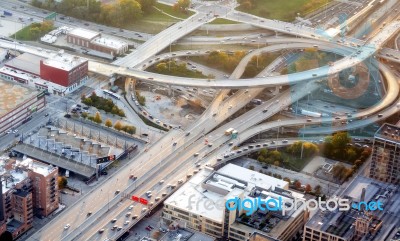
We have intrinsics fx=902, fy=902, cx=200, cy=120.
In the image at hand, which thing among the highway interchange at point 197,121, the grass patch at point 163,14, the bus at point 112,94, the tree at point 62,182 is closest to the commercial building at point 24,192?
the highway interchange at point 197,121

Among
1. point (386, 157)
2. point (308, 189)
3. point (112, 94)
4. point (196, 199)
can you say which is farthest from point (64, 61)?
point (386, 157)

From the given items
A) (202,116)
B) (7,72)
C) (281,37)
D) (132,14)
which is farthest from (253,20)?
(7,72)

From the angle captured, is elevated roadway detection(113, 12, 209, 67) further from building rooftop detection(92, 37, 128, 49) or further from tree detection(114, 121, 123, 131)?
tree detection(114, 121, 123, 131)

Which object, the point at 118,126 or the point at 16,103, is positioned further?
the point at 16,103

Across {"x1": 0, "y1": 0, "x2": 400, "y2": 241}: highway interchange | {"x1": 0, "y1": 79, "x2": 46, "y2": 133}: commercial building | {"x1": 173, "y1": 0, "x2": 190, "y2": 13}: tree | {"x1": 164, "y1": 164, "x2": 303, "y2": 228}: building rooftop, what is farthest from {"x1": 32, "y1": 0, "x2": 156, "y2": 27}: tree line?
{"x1": 164, "y1": 164, "x2": 303, "y2": 228}: building rooftop

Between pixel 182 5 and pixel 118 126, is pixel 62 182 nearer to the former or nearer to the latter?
pixel 118 126

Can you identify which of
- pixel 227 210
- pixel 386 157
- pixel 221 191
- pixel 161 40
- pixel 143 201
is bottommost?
pixel 143 201
